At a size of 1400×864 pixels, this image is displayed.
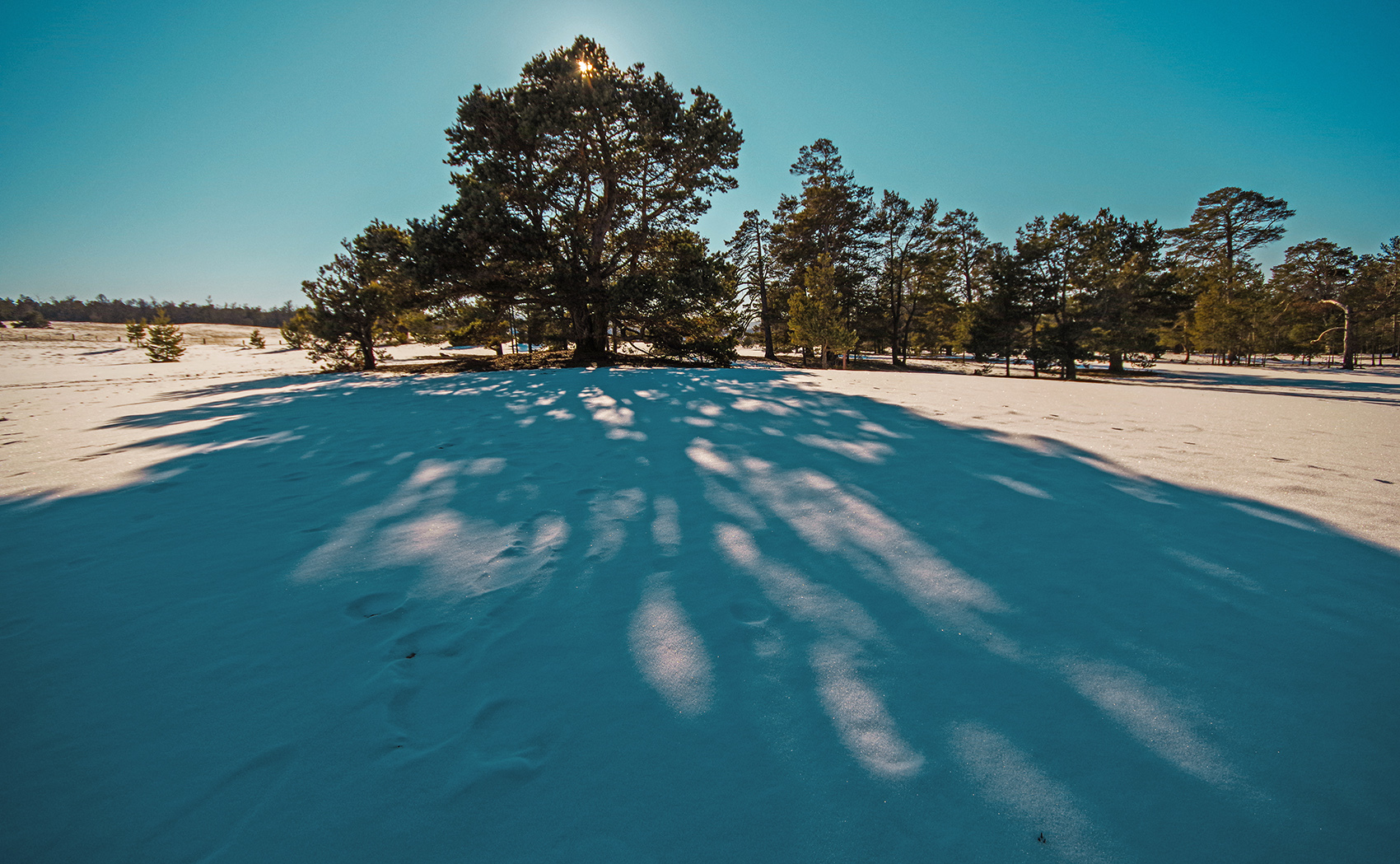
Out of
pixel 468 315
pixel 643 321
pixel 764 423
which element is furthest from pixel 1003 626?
pixel 468 315

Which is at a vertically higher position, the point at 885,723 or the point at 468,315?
the point at 468,315

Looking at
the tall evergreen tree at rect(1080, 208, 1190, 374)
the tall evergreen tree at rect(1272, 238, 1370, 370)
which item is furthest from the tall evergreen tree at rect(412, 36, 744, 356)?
the tall evergreen tree at rect(1272, 238, 1370, 370)

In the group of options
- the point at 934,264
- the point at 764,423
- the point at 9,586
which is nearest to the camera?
the point at 9,586

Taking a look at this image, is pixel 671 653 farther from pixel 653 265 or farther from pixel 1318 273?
pixel 1318 273

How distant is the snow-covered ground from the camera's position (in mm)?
1127

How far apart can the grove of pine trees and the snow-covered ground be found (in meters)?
12.7

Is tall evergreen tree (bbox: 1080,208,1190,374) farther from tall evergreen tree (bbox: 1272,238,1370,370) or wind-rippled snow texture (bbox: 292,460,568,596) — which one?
wind-rippled snow texture (bbox: 292,460,568,596)

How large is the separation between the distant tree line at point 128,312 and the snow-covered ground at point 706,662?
72811mm

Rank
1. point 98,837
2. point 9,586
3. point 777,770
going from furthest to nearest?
1. point 9,586
2. point 777,770
3. point 98,837

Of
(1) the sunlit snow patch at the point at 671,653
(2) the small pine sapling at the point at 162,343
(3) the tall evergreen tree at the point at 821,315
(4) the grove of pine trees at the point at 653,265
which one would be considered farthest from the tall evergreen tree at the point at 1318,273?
(2) the small pine sapling at the point at 162,343

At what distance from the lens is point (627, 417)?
610 cm

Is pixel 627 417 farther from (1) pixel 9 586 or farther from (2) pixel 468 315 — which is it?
(2) pixel 468 315

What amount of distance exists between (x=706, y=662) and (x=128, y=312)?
112 metres

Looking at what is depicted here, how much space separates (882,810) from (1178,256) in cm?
5496
